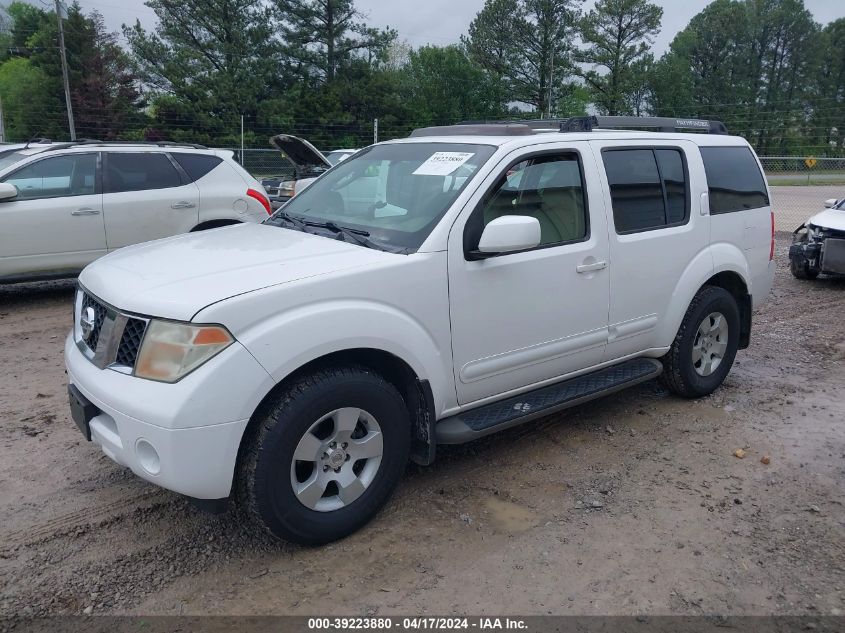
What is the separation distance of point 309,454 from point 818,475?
298 centimetres

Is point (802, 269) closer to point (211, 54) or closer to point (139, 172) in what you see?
point (139, 172)

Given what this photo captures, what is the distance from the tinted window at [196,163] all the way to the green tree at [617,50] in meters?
50.2

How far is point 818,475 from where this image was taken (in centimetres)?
426

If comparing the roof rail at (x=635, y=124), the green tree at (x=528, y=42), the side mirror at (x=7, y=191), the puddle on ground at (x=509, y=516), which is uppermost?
the green tree at (x=528, y=42)

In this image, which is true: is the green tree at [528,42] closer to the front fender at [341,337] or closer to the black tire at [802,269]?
the black tire at [802,269]

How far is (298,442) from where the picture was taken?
3162 millimetres

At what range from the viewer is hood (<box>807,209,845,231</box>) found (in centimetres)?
964

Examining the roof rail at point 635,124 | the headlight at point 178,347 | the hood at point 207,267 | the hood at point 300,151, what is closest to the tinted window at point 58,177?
the hood at point 300,151

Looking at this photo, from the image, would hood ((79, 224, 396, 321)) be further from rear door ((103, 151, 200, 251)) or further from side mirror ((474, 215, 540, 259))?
rear door ((103, 151, 200, 251))

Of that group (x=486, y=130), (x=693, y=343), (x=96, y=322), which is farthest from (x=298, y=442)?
(x=693, y=343)

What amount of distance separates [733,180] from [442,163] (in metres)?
2.55

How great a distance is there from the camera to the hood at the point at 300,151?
433 inches

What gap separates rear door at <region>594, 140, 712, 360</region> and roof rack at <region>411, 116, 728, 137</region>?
27cm

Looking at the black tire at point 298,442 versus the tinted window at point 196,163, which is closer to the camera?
the black tire at point 298,442
